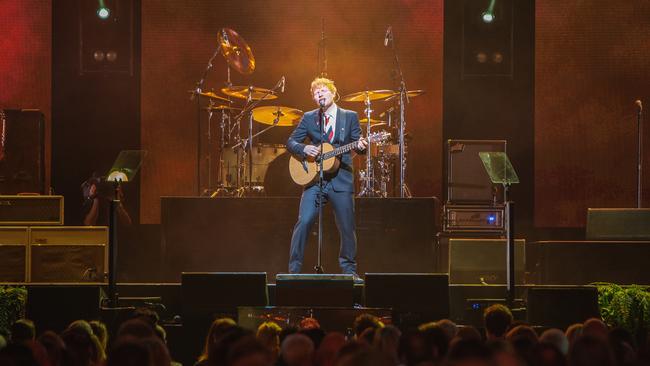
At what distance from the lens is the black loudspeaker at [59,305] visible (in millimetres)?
8539

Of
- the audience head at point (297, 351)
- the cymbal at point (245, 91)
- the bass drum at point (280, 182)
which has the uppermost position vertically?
the cymbal at point (245, 91)

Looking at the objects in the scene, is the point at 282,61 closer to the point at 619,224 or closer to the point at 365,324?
the point at 619,224

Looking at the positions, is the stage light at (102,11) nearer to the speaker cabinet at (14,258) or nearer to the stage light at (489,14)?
the speaker cabinet at (14,258)

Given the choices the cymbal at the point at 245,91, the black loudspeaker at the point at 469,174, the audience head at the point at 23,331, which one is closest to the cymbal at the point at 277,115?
the cymbal at the point at 245,91

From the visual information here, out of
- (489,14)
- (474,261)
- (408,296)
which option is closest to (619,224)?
(474,261)

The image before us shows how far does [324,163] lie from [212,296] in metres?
1.90

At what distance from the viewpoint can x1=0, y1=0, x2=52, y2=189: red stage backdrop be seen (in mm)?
13922

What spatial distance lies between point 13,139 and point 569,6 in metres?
8.22

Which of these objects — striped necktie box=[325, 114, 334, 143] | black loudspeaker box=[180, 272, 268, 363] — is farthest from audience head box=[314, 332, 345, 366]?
striped necktie box=[325, 114, 334, 143]

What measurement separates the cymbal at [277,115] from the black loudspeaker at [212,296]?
435 cm

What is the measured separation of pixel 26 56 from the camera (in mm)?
13977

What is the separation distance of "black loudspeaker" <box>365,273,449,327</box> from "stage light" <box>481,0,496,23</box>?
19.0 feet

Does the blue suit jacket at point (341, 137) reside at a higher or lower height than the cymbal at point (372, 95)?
lower

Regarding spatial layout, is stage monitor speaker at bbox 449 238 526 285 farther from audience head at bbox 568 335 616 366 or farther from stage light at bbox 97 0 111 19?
stage light at bbox 97 0 111 19
